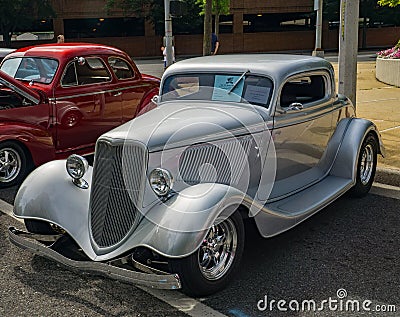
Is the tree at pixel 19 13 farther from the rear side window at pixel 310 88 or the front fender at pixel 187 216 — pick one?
the front fender at pixel 187 216

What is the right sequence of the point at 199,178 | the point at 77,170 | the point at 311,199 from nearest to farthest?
1. the point at 199,178
2. the point at 77,170
3. the point at 311,199

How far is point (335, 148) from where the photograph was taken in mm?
6086

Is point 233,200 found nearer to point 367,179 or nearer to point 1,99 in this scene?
point 367,179

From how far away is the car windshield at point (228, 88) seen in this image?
531 centimetres

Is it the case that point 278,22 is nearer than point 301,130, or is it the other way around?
point 301,130

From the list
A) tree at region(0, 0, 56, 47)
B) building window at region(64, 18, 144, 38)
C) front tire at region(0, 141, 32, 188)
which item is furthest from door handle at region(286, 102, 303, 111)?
building window at region(64, 18, 144, 38)

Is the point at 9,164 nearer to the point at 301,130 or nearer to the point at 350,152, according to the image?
the point at 301,130

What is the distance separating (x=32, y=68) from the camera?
8477 millimetres

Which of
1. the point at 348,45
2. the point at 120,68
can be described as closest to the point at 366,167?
the point at 348,45

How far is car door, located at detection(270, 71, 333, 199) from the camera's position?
17.5 ft

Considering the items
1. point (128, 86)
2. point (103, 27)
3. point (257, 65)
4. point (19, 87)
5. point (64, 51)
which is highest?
point (103, 27)

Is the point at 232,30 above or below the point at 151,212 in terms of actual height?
above

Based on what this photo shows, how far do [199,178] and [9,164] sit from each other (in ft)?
12.3

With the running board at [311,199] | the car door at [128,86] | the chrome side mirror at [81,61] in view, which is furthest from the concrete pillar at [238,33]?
the running board at [311,199]
